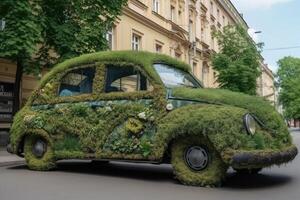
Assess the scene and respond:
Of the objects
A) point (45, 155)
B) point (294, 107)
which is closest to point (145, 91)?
point (45, 155)

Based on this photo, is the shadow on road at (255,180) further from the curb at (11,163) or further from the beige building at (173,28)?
the beige building at (173,28)

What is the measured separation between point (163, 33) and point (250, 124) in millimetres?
28357

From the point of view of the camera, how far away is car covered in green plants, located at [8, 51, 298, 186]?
7.78 m

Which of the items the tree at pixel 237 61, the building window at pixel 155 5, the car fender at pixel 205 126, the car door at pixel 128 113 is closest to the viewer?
the car fender at pixel 205 126

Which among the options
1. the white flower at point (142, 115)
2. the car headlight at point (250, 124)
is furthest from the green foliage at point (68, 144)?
the car headlight at point (250, 124)

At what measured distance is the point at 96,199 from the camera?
690cm

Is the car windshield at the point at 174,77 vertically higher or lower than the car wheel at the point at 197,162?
higher

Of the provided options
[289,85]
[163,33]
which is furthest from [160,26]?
[289,85]

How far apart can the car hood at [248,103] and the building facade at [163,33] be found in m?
11.7

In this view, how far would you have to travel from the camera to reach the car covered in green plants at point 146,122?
7.78 meters

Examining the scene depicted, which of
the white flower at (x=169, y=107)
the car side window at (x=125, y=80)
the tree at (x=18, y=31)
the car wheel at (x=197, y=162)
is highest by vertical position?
the tree at (x=18, y=31)

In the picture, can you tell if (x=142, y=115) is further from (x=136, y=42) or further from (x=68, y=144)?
(x=136, y=42)

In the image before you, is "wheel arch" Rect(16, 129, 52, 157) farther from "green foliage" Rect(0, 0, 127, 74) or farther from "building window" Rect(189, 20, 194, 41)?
"building window" Rect(189, 20, 194, 41)

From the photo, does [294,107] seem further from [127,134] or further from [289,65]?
[127,134]
